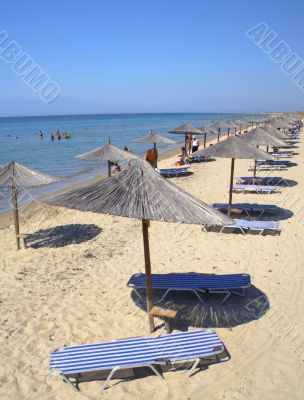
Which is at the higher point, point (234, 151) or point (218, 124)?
point (218, 124)

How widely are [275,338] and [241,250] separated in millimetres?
2926

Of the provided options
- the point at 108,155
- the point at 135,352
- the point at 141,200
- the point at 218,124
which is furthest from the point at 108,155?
the point at 218,124

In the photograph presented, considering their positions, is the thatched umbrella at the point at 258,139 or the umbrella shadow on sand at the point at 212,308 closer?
the umbrella shadow on sand at the point at 212,308

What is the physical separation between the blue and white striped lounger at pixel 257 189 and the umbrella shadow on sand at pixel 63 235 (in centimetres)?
530

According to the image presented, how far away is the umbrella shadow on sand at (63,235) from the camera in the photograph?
27.3ft

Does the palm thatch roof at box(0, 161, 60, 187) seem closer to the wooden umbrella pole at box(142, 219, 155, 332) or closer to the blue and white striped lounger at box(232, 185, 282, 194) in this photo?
the wooden umbrella pole at box(142, 219, 155, 332)

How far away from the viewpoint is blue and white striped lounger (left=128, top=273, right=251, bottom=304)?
5.36m

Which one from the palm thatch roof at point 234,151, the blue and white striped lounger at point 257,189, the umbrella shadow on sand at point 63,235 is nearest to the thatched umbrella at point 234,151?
the palm thatch roof at point 234,151

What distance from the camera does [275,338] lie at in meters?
4.57

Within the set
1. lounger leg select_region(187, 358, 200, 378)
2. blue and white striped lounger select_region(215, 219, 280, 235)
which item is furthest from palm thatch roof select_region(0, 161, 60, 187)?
lounger leg select_region(187, 358, 200, 378)

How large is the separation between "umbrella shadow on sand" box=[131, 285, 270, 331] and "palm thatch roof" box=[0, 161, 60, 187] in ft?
11.7

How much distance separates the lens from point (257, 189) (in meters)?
11.9

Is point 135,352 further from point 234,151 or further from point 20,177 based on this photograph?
point 234,151

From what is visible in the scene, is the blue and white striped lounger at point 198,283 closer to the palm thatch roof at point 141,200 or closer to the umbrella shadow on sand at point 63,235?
the palm thatch roof at point 141,200
